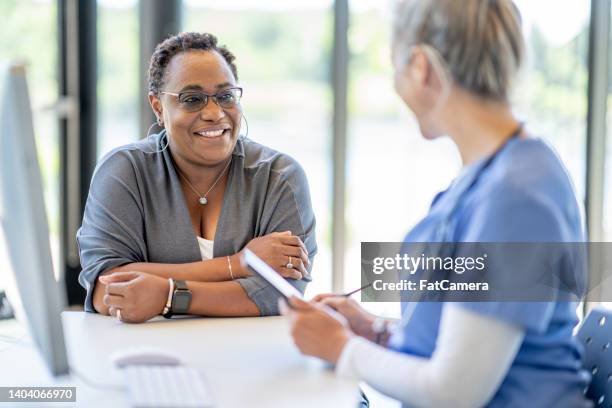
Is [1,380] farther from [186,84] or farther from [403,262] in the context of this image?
[186,84]

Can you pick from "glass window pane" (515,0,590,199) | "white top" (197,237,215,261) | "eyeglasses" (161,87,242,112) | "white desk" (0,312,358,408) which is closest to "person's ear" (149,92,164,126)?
"eyeglasses" (161,87,242,112)

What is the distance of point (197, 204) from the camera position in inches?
90.9

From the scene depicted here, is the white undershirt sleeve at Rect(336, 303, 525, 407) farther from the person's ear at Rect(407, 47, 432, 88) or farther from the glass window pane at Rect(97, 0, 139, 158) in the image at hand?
the glass window pane at Rect(97, 0, 139, 158)

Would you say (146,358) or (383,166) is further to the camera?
(383,166)

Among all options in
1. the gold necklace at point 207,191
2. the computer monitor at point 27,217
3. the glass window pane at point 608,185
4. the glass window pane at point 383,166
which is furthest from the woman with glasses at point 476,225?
the glass window pane at point 608,185

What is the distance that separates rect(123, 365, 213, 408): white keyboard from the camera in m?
1.27

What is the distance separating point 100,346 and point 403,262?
2.19 ft

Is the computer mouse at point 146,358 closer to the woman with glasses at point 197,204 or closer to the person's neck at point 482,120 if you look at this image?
the woman with glasses at point 197,204

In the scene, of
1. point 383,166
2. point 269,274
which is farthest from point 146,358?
point 383,166

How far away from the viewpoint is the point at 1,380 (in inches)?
62.9

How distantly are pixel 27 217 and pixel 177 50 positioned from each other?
1.22 metres

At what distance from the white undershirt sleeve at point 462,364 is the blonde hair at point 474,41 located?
382 millimetres

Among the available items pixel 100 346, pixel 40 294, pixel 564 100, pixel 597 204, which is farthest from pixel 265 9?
pixel 40 294
